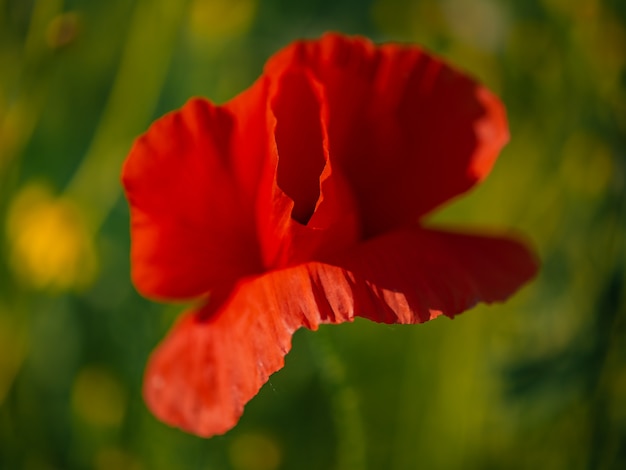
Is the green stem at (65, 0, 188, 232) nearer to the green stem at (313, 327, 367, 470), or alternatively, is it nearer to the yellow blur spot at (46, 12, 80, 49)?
the yellow blur spot at (46, 12, 80, 49)

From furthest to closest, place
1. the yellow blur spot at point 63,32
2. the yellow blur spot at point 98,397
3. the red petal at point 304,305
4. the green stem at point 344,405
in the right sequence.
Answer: the yellow blur spot at point 98,397 < the yellow blur spot at point 63,32 < the green stem at point 344,405 < the red petal at point 304,305

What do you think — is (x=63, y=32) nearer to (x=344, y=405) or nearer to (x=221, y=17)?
(x=221, y=17)

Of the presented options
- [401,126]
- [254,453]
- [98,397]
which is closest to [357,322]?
[254,453]

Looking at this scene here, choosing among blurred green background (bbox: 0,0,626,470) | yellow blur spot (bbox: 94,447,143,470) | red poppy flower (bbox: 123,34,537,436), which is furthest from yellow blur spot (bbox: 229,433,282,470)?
red poppy flower (bbox: 123,34,537,436)

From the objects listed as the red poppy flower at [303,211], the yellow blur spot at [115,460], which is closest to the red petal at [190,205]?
the red poppy flower at [303,211]

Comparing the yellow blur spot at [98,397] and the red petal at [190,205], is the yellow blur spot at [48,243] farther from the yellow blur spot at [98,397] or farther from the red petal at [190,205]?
the red petal at [190,205]

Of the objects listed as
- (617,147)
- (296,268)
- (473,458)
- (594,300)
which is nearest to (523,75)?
(617,147)
